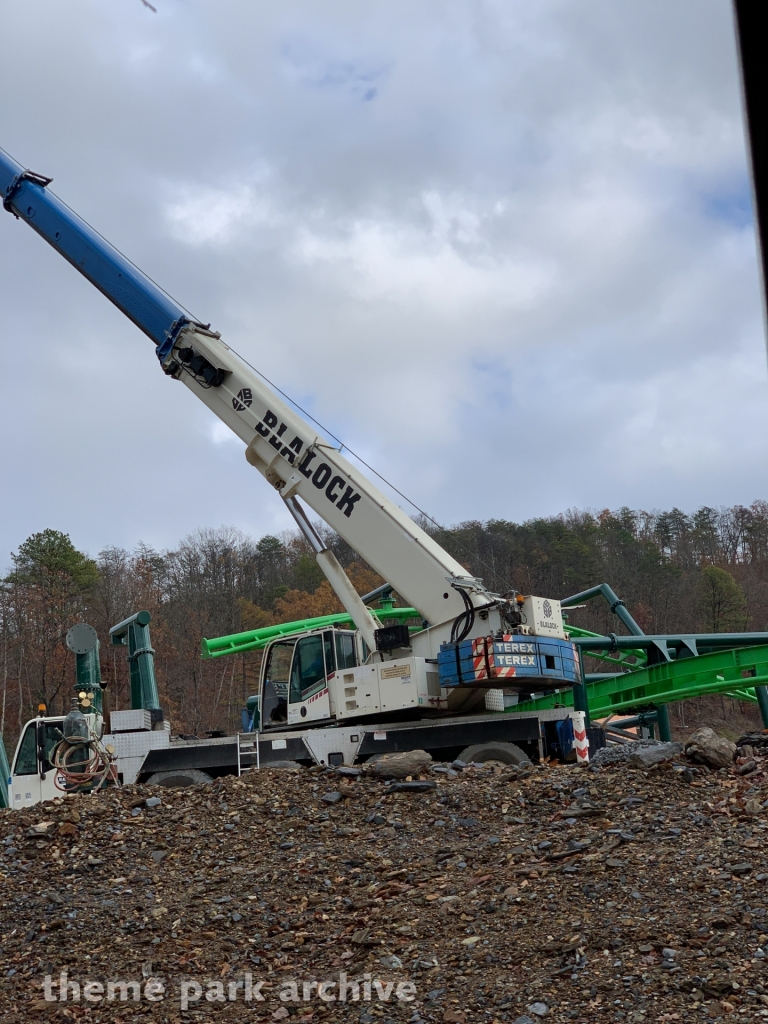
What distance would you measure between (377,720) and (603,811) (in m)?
4.90

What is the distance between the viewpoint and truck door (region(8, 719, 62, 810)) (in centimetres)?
1623

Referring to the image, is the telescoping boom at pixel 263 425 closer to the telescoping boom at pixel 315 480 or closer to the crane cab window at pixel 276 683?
the telescoping boom at pixel 315 480

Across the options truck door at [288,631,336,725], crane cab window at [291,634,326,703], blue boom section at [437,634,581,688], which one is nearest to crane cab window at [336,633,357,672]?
truck door at [288,631,336,725]

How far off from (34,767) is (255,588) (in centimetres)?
4512

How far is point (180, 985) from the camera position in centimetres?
731

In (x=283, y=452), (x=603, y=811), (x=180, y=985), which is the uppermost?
(x=283, y=452)

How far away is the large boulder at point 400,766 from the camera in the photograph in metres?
12.0

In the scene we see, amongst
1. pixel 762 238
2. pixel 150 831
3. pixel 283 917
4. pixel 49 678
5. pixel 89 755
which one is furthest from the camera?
pixel 49 678

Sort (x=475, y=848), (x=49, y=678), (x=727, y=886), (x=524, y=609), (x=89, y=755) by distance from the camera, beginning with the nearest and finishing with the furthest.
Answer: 1. (x=727, y=886)
2. (x=475, y=848)
3. (x=524, y=609)
4. (x=89, y=755)
5. (x=49, y=678)

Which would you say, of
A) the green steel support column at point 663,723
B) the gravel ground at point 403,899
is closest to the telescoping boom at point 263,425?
the gravel ground at point 403,899

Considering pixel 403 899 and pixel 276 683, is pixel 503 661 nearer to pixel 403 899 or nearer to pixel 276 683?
pixel 276 683

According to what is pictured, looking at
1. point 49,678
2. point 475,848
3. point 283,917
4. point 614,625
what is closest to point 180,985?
point 283,917

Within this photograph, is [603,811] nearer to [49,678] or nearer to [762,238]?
[762,238]

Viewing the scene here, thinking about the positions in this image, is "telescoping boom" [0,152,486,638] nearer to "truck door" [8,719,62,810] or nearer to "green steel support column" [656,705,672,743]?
"truck door" [8,719,62,810]
